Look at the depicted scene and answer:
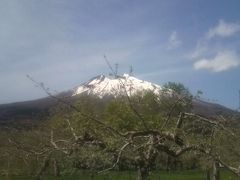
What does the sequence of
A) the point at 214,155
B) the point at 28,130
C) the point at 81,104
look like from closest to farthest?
Result: the point at 214,155, the point at 28,130, the point at 81,104

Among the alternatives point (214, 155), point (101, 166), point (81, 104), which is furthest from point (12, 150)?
point (81, 104)

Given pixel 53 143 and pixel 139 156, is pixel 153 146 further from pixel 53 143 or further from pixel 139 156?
pixel 53 143

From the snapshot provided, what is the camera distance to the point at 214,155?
22.6 ft

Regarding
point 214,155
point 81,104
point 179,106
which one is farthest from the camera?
point 81,104

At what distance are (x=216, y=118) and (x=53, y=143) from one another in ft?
8.40

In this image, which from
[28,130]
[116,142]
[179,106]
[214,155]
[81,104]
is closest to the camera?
[214,155]

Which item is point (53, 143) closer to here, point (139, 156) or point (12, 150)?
point (12, 150)

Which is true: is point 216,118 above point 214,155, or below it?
above

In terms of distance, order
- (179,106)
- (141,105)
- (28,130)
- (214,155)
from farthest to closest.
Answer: (28,130) → (141,105) → (179,106) → (214,155)

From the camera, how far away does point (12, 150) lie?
7.78 m

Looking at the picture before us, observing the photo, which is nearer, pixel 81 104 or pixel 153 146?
pixel 153 146

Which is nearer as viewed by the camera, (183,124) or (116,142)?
(116,142)

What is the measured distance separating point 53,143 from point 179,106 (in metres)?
2.21

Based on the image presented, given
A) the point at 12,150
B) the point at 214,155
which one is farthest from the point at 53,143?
the point at 214,155
